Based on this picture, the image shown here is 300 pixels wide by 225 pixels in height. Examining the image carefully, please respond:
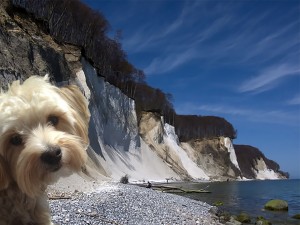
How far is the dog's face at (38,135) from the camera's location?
279 centimetres

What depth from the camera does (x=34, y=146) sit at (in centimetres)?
277

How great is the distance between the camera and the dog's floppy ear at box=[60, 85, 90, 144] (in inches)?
127

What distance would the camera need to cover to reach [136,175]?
3806cm

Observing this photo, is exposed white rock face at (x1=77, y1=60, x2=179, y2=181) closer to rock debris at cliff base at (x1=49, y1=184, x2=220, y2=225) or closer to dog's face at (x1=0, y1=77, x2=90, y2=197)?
rock debris at cliff base at (x1=49, y1=184, x2=220, y2=225)

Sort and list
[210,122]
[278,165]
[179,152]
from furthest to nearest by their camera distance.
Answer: [278,165] → [210,122] → [179,152]

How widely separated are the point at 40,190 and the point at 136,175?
3542 centimetres

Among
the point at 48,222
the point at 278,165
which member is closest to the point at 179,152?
the point at 48,222

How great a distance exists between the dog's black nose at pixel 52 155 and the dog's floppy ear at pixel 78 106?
1.38ft

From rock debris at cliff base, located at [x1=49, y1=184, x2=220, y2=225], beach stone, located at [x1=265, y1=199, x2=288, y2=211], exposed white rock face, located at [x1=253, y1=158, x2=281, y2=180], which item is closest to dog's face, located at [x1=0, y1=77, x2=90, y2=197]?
rock debris at cliff base, located at [x1=49, y1=184, x2=220, y2=225]

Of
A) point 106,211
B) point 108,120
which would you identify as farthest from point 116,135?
point 106,211

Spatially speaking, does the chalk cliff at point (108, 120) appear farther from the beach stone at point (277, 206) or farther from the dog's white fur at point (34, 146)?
the beach stone at point (277, 206)

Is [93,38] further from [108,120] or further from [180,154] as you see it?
[180,154]

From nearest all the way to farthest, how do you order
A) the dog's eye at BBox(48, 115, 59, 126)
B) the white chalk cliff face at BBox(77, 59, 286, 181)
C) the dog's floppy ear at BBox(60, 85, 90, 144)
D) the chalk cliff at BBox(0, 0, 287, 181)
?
1. the dog's eye at BBox(48, 115, 59, 126)
2. the dog's floppy ear at BBox(60, 85, 90, 144)
3. the chalk cliff at BBox(0, 0, 287, 181)
4. the white chalk cliff face at BBox(77, 59, 286, 181)

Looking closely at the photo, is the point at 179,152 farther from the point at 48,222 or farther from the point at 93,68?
the point at 48,222
